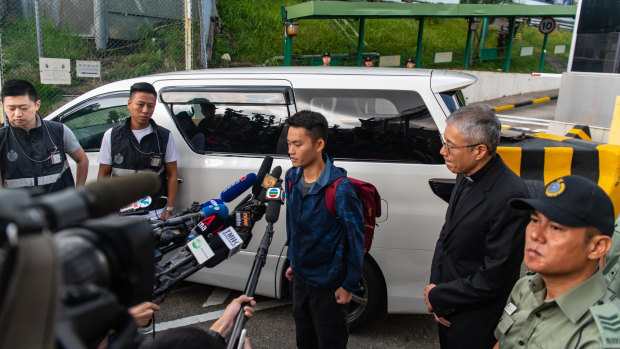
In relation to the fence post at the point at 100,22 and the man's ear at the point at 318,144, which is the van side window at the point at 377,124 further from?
the fence post at the point at 100,22

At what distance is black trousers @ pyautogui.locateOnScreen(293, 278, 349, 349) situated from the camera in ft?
8.46

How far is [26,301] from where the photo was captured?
62 cm

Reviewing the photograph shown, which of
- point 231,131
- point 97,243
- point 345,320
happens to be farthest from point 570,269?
point 231,131

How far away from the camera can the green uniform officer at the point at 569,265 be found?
1.53 meters

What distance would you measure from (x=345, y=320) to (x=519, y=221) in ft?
3.69

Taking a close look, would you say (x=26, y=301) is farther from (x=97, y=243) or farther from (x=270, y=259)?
(x=270, y=259)

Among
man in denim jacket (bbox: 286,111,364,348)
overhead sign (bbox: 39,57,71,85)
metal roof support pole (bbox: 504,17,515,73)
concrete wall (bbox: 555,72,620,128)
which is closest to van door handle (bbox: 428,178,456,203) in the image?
man in denim jacket (bbox: 286,111,364,348)

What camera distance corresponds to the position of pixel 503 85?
60.1 feet

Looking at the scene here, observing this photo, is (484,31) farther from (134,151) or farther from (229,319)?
(229,319)

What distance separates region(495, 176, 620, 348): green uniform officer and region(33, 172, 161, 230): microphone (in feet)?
4.50

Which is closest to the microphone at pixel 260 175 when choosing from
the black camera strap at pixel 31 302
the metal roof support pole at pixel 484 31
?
the black camera strap at pixel 31 302

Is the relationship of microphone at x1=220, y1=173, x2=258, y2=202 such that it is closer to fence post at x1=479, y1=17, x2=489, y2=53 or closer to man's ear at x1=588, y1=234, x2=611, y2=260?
man's ear at x1=588, y1=234, x2=611, y2=260

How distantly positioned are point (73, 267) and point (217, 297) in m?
3.49

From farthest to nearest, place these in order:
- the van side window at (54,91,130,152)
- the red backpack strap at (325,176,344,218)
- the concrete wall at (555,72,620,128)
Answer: the concrete wall at (555,72,620,128) < the van side window at (54,91,130,152) < the red backpack strap at (325,176,344,218)
